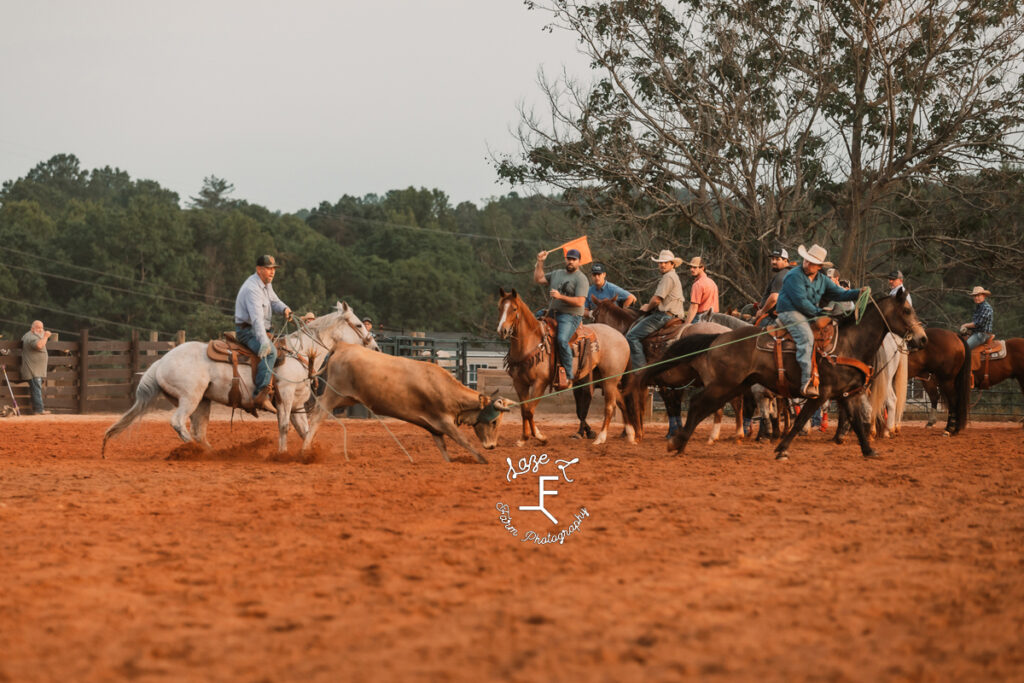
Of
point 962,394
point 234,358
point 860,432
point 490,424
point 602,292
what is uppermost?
point 602,292

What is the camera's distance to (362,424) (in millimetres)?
20078

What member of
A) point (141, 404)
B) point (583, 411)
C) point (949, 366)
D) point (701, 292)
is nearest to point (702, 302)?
point (701, 292)

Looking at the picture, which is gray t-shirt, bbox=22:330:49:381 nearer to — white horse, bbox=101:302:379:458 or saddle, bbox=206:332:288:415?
white horse, bbox=101:302:379:458

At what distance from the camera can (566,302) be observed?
44.0 feet

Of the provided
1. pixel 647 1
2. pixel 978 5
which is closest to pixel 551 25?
pixel 647 1

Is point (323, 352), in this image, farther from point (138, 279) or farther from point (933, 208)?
point (138, 279)

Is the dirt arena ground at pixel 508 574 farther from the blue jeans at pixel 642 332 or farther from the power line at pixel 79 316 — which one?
the power line at pixel 79 316

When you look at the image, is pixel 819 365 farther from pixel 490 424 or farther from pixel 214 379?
pixel 214 379

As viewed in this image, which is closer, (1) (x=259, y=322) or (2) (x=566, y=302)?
(1) (x=259, y=322)

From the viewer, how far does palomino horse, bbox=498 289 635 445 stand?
12758 millimetres

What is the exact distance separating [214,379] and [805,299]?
22.3 feet

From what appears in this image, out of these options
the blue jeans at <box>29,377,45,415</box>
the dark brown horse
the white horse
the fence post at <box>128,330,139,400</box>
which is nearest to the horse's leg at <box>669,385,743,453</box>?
the white horse

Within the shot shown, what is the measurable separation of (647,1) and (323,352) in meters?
16.2

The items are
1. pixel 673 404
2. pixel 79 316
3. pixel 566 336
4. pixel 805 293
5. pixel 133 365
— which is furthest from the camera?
pixel 79 316
